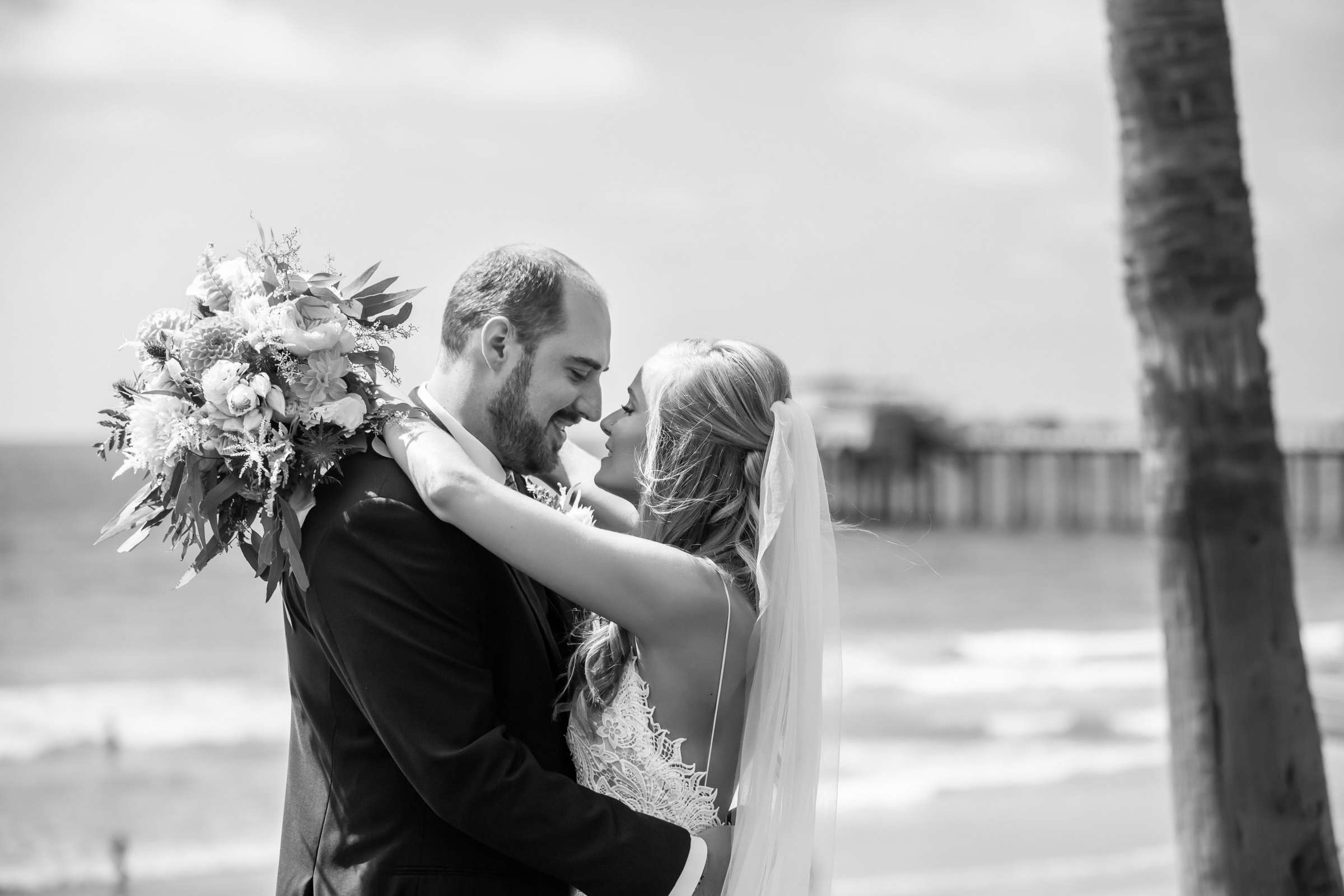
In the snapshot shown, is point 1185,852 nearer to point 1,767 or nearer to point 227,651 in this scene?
point 1,767

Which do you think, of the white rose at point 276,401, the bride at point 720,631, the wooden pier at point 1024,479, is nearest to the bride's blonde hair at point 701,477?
the bride at point 720,631

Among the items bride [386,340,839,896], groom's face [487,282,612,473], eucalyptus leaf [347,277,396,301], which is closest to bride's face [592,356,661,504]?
bride [386,340,839,896]

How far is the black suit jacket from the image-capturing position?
89.6 inches

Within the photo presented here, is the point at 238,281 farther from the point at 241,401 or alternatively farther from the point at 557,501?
the point at 557,501

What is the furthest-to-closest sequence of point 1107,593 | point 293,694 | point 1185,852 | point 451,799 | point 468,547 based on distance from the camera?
point 1107,593 → point 1185,852 → point 293,694 → point 468,547 → point 451,799

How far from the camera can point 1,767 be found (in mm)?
11883

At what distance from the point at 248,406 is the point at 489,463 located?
51 centimetres

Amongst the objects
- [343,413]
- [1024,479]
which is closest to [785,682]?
[343,413]

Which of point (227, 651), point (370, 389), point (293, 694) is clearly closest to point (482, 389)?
point (370, 389)

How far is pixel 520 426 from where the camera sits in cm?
271

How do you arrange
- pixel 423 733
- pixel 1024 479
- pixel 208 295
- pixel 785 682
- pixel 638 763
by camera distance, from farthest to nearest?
pixel 1024 479 → pixel 785 682 → pixel 638 763 → pixel 208 295 → pixel 423 733

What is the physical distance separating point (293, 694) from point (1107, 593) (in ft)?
98.7

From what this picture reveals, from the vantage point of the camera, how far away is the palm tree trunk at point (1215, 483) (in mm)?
3672

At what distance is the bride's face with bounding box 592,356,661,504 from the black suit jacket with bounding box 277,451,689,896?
0.44m
